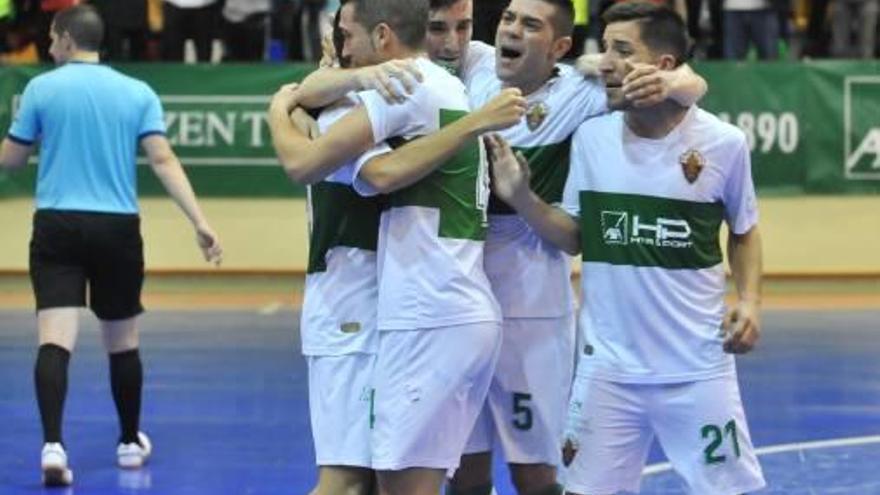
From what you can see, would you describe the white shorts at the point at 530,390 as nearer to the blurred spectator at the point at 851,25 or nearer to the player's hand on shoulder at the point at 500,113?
the player's hand on shoulder at the point at 500,113

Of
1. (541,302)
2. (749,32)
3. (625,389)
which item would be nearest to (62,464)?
(541,302)

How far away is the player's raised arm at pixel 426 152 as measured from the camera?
558 cm

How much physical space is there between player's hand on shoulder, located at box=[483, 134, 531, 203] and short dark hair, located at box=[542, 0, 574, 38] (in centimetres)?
A: 62

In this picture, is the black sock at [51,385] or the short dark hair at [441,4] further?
the black sock at [51,385]

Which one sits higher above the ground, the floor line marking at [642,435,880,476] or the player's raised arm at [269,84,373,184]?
the player's raised arm at [269,84,373,184]

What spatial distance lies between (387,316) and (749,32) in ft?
39.6

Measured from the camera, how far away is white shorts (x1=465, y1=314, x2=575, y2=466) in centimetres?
679

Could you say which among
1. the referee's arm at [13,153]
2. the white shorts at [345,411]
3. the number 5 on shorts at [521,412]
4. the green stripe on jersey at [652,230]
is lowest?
the number 5 on shorts at [521,412]

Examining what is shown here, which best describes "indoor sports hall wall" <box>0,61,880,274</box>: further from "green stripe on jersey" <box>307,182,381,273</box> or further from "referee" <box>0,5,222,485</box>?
"green stripe on jersey" <box>307,182,381,273</box>

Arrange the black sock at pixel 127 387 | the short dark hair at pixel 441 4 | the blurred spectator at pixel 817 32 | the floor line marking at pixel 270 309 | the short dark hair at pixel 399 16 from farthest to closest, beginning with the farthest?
the blurred spectator at pixel 817 32
the floor line marking at pixel 270 309
the black sock at pixel 127 387
the short dark hair at pixel 441 4
the short dark hair at pixel 399 16

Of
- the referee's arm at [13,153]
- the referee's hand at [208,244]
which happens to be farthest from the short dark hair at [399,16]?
the referee's arm at [13,153]

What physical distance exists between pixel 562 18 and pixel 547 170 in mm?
528

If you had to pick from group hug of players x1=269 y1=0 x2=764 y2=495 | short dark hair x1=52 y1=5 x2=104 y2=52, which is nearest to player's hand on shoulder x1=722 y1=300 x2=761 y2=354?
group hug of players x1=269 y1=0 x2=764 y2=495

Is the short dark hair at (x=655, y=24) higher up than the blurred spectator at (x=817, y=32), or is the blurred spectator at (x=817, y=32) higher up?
the short dark hair at (x=655, y=24)
